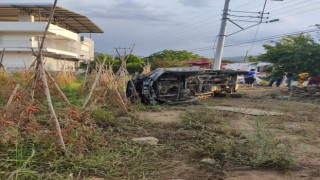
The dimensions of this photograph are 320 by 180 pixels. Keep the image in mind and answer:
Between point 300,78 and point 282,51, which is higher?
point 282,51

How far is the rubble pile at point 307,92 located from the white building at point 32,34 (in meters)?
26.9

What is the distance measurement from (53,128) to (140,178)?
142 centimetres

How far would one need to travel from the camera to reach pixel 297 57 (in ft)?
62.8

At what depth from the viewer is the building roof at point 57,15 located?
1718 inches

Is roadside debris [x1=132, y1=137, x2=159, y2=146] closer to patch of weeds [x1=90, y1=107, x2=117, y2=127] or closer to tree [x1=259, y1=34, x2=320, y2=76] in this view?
patch of weeds [x1=90, y1=107, x2=117, y2=127]

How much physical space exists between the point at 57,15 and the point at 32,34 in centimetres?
604

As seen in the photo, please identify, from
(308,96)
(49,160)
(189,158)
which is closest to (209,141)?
(189,158)

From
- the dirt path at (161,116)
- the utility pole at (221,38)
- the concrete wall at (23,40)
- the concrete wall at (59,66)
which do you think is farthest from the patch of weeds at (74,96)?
the concrete wall at (23,40)

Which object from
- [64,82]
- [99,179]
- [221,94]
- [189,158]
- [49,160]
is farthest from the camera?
[64,82]

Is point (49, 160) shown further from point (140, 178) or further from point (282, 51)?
point (282, 51)

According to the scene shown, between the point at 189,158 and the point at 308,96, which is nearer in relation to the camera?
the point at 189,158

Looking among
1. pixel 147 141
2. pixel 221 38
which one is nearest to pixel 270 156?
pixel 147 141

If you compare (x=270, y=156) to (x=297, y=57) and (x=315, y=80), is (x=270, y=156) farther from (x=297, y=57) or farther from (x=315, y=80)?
(x=297, y=57)

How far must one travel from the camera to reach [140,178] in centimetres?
432
